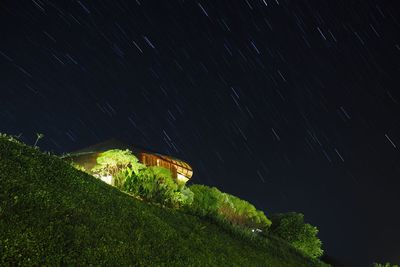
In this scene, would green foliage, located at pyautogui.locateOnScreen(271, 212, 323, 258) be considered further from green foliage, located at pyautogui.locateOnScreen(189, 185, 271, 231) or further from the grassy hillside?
the grassy hillside

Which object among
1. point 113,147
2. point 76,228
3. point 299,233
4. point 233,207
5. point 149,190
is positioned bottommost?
point 299,233

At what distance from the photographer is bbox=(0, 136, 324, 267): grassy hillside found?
7.65m

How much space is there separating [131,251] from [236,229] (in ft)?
38.8

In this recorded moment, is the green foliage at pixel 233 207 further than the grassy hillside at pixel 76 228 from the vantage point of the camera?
Yes

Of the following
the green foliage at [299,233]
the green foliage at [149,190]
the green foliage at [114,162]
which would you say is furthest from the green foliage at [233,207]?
the green foliage at [149,190]

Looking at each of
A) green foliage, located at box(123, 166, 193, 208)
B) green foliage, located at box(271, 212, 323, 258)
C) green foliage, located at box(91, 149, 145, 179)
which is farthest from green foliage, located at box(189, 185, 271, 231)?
green foliage, located at box(123, 166, 193, 208)

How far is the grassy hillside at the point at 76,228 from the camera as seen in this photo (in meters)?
7.65

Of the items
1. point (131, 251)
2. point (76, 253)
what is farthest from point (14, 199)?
point (131, 251)

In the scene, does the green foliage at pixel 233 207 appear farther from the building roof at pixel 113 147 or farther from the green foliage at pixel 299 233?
the building roof at pixel 113 147

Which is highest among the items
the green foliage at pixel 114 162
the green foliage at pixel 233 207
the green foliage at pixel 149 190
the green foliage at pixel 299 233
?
the green foliage at pixel 114 162

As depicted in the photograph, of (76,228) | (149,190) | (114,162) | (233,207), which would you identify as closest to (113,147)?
(233,207)

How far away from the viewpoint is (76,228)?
9.10m

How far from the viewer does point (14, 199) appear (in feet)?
29.5

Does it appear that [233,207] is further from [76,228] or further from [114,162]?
Answer: [76,228]
